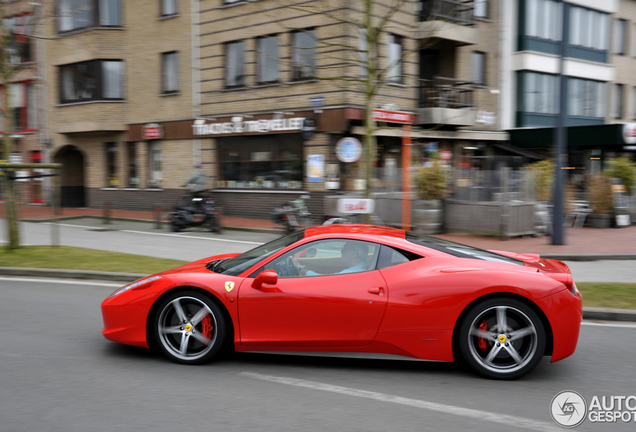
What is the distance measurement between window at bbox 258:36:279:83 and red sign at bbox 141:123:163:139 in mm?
5235

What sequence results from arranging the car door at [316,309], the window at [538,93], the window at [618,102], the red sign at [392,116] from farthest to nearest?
the window at [618,102], the window at [538,93], the red sign at [392,116], the car door at [316,309]

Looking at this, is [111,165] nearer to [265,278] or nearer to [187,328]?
[187,328]

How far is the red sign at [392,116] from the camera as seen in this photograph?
19114mm

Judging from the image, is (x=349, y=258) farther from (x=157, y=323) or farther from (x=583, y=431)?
(x=583, y=431)

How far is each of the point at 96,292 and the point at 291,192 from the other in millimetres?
12127

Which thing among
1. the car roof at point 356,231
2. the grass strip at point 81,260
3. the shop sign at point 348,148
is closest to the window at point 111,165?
the grass strip at point 81,260

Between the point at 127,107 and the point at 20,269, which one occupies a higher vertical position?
the point at 127,107

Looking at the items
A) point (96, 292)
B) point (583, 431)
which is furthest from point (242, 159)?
point (583, 431)

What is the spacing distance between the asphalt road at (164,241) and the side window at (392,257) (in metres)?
5.89

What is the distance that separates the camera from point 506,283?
4.78 metres

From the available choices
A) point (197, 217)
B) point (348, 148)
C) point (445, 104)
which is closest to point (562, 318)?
point (348, 148)

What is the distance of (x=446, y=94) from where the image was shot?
2239 centimetres

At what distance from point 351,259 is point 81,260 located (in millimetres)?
7234

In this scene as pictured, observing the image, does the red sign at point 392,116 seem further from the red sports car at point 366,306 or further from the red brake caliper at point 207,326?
the red brake caliper at point 207,326
